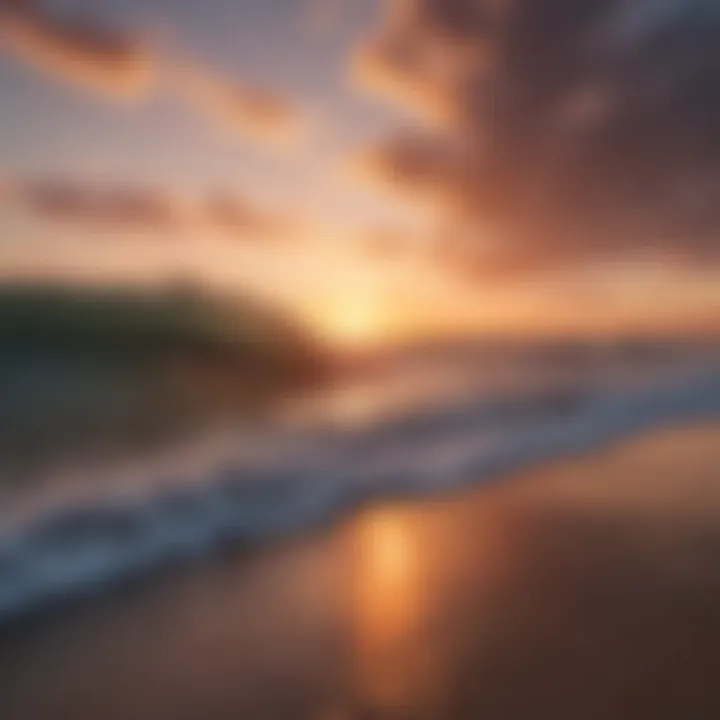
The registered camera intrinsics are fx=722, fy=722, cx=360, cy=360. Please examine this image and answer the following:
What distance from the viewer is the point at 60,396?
2.20 metres

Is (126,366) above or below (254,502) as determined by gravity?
above

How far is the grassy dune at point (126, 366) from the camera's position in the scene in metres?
1.96

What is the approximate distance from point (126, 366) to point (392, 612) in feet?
5.13

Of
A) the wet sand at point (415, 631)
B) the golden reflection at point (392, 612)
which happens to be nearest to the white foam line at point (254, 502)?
the wet sand at point (415, 631)

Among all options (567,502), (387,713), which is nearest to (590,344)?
(567,502)

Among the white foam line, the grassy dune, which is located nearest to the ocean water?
the white foam line

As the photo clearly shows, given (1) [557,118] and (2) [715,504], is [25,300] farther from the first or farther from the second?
(1) [557,118]

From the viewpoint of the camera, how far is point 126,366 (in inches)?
99.0

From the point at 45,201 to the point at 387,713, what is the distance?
1.48 m

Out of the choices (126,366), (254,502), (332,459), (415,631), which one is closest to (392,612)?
(415,631)

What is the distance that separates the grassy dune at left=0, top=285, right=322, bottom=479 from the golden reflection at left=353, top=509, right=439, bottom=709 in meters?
0.88

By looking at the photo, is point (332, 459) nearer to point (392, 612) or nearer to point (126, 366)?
point (126, 366)

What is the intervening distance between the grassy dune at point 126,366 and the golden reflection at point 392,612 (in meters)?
0.88

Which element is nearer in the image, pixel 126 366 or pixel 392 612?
pixel 392 612
